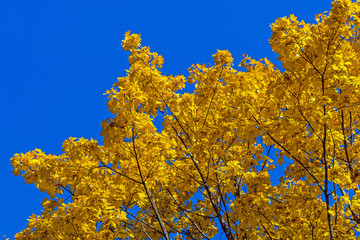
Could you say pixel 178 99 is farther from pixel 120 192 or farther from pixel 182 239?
pixel 182 239

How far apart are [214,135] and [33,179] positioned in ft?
11.4

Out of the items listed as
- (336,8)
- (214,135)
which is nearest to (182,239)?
(214,135)

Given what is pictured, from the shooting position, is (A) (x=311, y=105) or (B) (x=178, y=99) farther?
(B) (x=178, y=99)

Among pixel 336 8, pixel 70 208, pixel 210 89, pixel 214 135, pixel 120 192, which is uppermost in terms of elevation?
pixel 210 89

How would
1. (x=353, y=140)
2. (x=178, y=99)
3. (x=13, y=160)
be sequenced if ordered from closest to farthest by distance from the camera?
(x=13, y=160)
(x=178, y=99)
(x=353, y=140)

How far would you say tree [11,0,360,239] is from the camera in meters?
5.29

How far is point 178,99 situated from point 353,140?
163 inches

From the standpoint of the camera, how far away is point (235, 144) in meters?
7.70

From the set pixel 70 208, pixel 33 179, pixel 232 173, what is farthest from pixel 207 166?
pixel 33 179

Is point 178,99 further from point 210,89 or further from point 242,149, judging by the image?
point 242,149

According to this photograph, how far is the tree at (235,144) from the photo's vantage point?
5285 mm

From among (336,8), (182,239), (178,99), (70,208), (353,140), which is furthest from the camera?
(182,239)

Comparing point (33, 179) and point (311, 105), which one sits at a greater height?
point (311, 105)

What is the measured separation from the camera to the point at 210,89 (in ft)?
23.8
